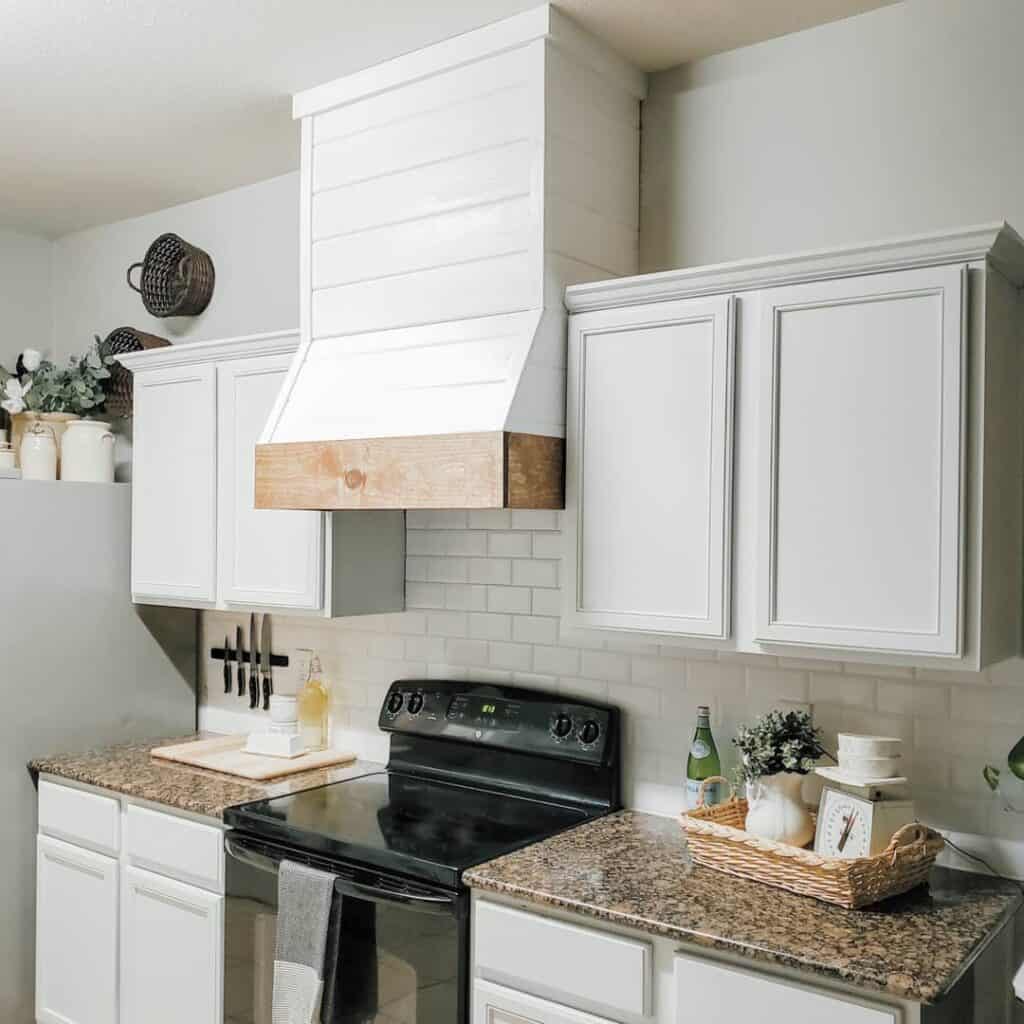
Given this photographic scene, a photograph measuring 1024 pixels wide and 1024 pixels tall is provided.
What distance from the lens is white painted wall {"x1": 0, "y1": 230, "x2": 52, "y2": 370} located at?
4.02 meters

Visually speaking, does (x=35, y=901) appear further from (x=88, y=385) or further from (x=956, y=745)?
(x=956, y=745)

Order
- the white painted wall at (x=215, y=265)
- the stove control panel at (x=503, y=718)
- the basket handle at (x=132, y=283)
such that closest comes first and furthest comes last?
the stove control panel at (x=503, y=718)
the white painted wall at (x=215, y=265)
the basket handle at (x=132, y=283)

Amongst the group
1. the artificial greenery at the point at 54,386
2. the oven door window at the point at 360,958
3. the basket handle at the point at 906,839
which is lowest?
the oven door window at the point at 360,958

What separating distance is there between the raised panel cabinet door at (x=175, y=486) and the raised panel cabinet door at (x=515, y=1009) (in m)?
1.45

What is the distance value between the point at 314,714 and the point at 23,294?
2079 mm

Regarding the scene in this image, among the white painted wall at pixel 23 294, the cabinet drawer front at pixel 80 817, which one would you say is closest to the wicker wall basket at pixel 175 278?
the white painted wall at pixel 23 294

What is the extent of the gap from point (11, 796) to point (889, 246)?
109 inches

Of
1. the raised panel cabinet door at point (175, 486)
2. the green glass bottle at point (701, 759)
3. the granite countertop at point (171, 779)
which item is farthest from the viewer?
the raised panel cabinet door at point (175, 486)

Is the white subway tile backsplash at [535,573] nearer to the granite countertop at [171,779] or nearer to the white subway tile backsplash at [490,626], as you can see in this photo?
the white subway tile backsplash at [490,626]

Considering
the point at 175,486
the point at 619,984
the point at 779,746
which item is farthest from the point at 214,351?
the point at 619,984

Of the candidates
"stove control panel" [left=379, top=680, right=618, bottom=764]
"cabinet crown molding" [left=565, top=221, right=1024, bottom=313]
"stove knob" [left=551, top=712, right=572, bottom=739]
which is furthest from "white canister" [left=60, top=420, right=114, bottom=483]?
"cabinet crown molding" [left=565, top=221, right=1024, bottom=313]

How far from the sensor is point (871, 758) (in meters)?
2.01

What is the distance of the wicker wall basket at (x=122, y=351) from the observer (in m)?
3.69

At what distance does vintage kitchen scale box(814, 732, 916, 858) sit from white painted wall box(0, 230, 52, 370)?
3320mm
